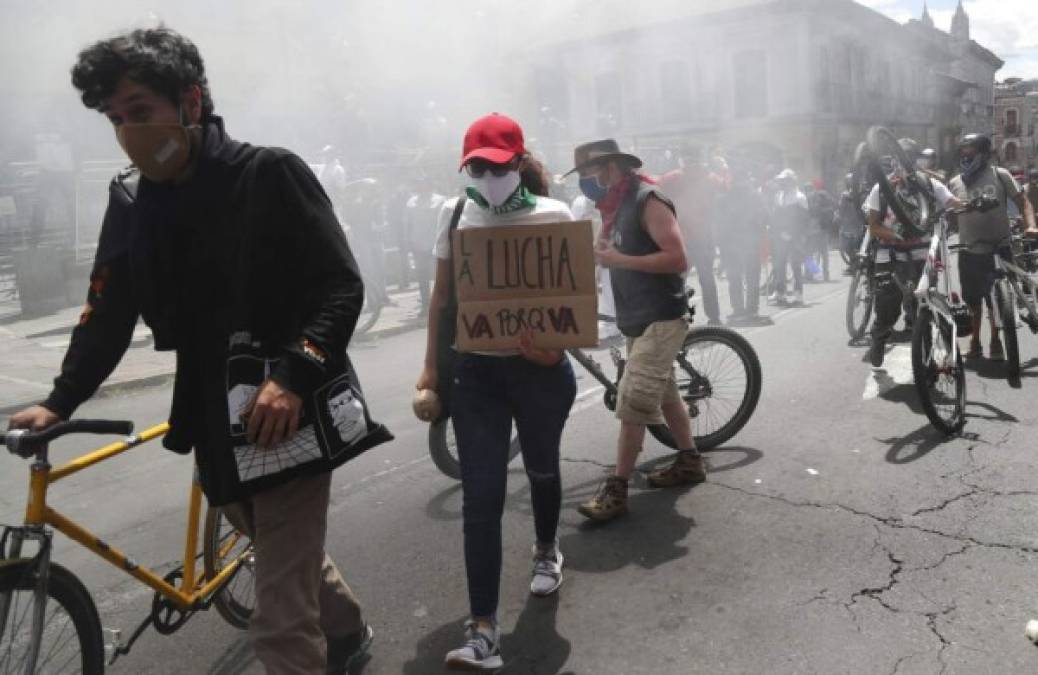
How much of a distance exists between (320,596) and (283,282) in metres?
0.87

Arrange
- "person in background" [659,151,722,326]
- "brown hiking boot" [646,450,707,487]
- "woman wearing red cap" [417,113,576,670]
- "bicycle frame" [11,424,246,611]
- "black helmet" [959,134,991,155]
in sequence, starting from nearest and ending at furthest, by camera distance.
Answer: "bicycle frame" [11,424,246,611], "woman wearing red cap" [417,113,576,670], "brown hiking boot" [646,450,707,487], "black helmet" [959,134,991,155], "person in background" [659,151,722,326]

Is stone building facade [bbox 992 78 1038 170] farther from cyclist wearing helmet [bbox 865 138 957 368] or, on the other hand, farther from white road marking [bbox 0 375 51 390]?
white road marking [bbox 0 375 51 390]

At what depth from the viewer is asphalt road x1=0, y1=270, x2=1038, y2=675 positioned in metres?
2.46

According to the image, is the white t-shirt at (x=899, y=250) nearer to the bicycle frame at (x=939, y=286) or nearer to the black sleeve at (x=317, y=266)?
the bicycle frame at (x=939, y=286)

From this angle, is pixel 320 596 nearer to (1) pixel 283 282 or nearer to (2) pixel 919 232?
(1) pixel 283 282

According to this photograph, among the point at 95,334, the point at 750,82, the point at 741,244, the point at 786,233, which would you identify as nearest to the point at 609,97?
the point at 750,82

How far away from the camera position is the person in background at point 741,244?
870 cm

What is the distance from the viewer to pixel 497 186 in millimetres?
2443

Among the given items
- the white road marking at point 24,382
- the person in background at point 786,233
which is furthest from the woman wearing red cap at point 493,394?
the person in background at point 786,233

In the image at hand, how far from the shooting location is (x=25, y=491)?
425 centimetres

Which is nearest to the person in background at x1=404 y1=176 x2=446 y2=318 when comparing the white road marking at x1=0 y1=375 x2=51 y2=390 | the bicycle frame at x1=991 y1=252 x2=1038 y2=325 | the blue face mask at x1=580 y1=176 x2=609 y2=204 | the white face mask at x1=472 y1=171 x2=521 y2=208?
the white road marking at x1=0 y1=375 x2=51 y2=390

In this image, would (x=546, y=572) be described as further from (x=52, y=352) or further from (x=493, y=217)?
(x=52, y=352)

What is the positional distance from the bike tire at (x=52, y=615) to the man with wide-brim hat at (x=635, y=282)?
181cm

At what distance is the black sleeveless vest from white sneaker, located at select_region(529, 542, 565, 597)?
101cm
